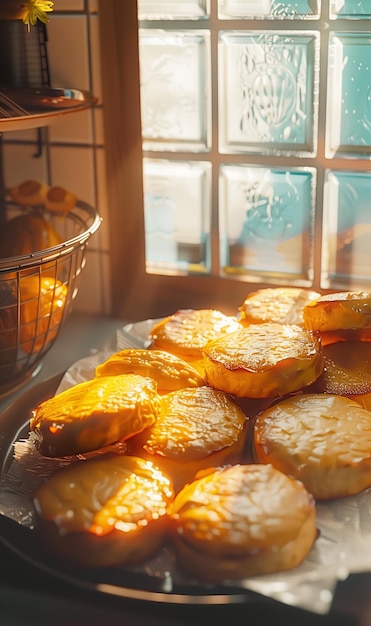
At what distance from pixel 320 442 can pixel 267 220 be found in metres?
0.49

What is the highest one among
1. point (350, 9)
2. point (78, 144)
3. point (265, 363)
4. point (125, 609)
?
point (350, 9)

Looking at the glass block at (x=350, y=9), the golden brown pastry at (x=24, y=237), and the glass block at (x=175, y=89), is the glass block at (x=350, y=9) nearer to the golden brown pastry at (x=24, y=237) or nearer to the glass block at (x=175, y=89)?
the glass block at (x=175, y=89)

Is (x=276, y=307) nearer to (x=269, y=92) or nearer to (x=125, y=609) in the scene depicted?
(x=269, y=92)

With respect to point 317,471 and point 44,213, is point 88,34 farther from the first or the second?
point 317,471

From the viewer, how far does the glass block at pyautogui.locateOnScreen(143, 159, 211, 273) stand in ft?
3.73

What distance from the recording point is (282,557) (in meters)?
0.59

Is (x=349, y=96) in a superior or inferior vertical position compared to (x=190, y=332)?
superior

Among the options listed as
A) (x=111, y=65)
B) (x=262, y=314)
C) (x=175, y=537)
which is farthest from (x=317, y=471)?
(x=111, y=65)

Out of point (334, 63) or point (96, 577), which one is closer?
point (96, 577)

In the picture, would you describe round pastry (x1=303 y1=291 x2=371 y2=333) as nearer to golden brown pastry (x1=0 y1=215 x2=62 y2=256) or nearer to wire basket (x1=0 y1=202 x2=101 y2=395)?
wire basket (x1=0 y1=202 x2=101 y2=395)

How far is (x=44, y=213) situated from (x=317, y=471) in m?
0.62

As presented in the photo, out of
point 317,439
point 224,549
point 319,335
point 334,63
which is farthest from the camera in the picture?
point 334,63

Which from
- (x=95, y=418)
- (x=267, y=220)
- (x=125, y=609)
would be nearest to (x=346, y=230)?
(x=267, y=220)

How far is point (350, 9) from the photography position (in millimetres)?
979
